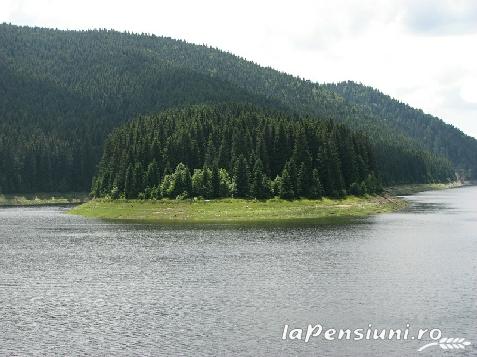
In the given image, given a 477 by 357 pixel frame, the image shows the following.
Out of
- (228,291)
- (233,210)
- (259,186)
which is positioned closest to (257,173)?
(259,186)

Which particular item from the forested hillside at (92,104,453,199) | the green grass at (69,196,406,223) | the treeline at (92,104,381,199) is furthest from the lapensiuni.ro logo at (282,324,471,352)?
the forested hillside at (92,104,453,199)

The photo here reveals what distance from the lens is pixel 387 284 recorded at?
234 ft

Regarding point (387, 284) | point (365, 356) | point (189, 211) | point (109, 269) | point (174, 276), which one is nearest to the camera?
point (365, 356)

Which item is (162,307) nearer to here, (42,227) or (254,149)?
(42,227)

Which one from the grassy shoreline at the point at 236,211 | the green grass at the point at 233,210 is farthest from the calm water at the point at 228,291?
the green grass at the point at 233,210

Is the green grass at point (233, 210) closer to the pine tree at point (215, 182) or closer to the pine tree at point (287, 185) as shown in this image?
the pine tree at point (287, 185)

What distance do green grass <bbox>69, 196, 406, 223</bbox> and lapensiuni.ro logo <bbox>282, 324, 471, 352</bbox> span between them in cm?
10296

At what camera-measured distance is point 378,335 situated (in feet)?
164

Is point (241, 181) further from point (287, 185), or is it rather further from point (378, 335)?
point (378, 335)

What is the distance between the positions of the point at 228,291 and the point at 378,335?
21.3 metres

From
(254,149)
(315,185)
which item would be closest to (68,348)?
(315,185)

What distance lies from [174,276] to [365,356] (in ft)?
122

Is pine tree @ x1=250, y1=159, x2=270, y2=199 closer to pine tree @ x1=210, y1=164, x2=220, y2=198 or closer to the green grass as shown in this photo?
the green grass

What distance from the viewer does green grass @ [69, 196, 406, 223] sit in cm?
16175
